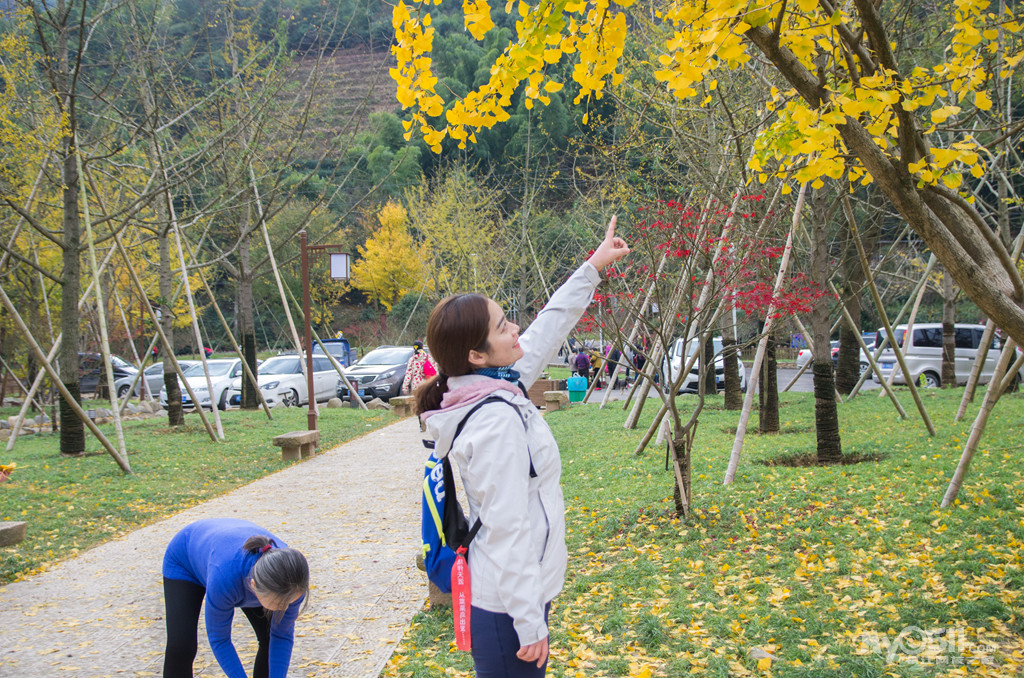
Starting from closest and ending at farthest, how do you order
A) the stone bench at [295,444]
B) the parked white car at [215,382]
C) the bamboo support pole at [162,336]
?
1. the bamboo support pole at [162,336]
2. the stone bench at [295,444]
3. the parked white car at [215,382]

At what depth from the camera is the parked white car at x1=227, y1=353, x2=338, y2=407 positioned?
762 inches

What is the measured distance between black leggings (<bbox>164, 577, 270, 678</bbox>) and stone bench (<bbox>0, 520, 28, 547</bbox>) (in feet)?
11.6

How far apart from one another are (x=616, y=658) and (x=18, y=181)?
38.7 feet

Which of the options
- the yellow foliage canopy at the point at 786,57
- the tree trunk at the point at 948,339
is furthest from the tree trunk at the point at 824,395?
the tree trunk at the point at 948,339

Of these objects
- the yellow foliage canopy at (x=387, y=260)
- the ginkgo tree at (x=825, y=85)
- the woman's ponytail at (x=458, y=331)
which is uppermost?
the yellow foliage canopy at (x=387, y=260)

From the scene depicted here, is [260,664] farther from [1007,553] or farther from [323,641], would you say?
[1007,553]

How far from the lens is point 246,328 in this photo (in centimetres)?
1694

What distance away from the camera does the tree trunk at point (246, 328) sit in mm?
16828

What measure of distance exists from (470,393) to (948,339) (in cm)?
1601

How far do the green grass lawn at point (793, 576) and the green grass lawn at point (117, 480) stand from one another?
389 cm

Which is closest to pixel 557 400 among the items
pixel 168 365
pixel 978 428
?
pixel 168 365

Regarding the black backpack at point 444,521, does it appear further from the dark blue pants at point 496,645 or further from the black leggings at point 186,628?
the black leggings at point 186,628

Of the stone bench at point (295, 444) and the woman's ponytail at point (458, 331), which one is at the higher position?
the woman's ponytail at point (458, 331)

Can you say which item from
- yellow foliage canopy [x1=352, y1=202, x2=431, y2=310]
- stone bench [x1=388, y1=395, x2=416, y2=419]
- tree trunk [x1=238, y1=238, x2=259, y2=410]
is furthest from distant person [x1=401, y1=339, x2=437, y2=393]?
yellow foliage canopy [x1=352, y1=202, x2=431, y2=310]
